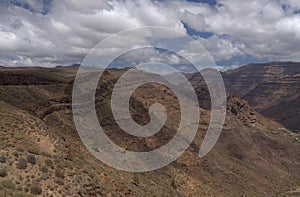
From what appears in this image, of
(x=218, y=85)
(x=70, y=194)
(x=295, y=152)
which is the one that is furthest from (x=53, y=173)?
(x=218, y=85)

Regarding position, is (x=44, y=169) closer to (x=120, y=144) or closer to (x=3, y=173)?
(x=3, y=173)

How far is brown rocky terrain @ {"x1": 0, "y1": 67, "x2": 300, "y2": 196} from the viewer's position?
28.5 m

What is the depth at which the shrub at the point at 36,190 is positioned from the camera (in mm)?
24078

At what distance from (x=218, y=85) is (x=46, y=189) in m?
166

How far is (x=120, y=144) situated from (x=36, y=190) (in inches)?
1668

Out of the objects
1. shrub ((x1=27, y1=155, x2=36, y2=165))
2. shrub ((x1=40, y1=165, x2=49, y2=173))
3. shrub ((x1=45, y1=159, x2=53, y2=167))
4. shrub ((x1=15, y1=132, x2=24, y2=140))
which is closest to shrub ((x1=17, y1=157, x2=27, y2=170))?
shrub ((x1=27, y1=155, x2=36, y2=165))

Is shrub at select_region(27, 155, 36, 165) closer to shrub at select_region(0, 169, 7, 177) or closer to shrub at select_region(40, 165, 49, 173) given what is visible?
shrub at select_region(40, 165, 49, 173)

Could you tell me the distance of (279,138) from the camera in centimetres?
15362

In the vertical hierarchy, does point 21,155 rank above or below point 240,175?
above

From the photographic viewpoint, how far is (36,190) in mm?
24281

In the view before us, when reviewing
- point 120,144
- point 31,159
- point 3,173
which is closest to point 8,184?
point 3,173

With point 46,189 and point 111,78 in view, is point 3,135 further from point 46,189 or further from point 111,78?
point 111,78

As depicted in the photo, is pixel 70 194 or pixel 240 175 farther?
pixel 240 175

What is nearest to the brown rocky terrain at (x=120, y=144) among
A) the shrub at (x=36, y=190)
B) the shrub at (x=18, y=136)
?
the shrub at (x=36, y=190)
